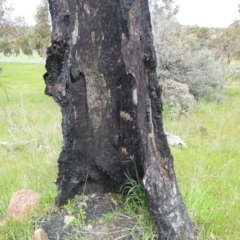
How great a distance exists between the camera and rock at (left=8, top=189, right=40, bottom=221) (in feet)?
8.38

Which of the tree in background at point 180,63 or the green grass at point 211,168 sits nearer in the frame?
the green grass at point 211,168

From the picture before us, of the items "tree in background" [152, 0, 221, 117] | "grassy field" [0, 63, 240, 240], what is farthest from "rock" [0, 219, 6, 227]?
"tree in background" [152, 0, 221, 117]

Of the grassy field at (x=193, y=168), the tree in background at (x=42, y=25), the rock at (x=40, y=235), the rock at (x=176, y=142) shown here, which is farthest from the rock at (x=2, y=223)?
the tree in background at (x=42, y=25)

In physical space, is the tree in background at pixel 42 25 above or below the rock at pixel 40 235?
above

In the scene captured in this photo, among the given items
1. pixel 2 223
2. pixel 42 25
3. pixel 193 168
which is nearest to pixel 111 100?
pixel 2 223

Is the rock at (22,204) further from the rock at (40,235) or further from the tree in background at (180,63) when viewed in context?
the tree in background at (180,63)

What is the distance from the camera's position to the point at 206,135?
19.0ft

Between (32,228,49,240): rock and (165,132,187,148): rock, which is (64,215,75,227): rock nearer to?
(32,228,49,240): rock

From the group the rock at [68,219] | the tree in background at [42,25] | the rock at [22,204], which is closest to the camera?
the rock at [68,219]

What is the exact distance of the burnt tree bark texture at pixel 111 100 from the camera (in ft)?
7.04

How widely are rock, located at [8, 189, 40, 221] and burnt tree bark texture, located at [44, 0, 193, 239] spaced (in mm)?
261

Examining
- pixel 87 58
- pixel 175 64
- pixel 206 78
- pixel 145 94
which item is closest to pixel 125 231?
pixel 145 94

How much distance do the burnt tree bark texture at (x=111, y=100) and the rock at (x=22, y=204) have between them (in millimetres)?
261

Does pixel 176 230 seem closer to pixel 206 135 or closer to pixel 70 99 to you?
pixel 70 99
